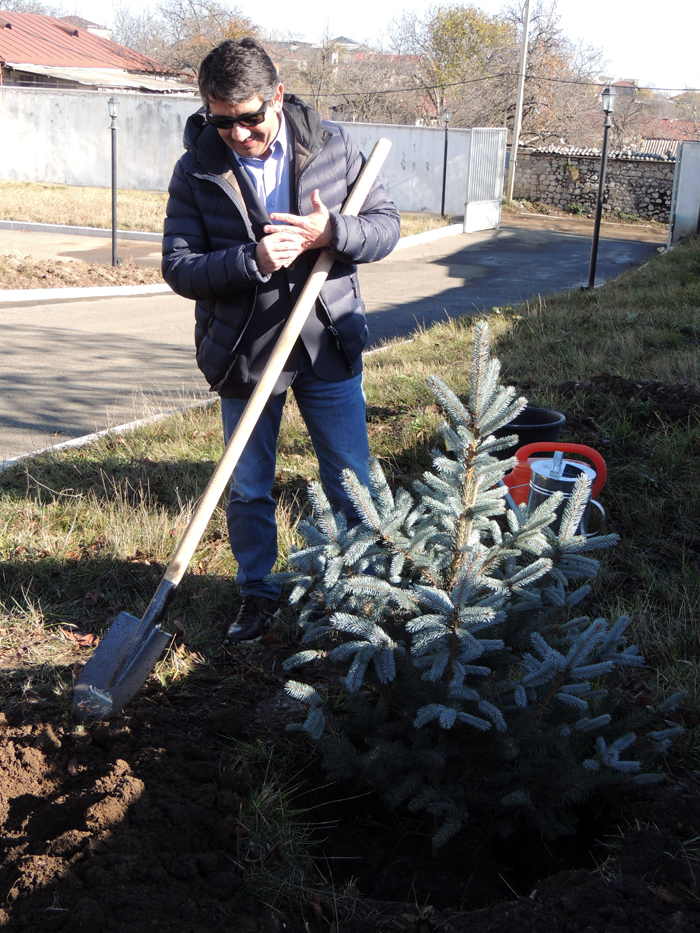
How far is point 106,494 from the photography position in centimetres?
429

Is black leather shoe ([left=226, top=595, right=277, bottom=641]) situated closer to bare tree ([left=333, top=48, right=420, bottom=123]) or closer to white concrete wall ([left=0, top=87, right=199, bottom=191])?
white concrete wall ([left=0, top=87, right=199, bottom=191])

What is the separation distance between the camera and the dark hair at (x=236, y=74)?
8.09 feet

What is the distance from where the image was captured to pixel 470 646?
6.11 ft

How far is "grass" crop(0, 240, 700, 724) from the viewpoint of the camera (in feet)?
9.96

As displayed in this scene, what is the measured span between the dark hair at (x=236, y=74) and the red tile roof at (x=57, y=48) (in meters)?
37.7

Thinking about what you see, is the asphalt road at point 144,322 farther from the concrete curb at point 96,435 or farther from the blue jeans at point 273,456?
the blue jeans at point 273,456

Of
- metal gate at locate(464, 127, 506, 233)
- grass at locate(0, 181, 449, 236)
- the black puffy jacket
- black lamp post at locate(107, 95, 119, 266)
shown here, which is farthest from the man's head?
metal gate at locate(464, 127, 506, 233)

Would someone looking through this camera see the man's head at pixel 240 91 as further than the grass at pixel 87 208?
No

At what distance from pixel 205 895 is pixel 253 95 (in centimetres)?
226

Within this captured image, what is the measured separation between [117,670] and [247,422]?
0.91 meters

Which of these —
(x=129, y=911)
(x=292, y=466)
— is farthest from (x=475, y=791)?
(x=292, y=466)

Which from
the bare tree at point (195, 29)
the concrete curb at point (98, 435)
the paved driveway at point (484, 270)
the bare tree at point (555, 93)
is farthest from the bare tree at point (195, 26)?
the concrete curb at point (98, 435)

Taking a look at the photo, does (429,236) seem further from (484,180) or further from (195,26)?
(195,26)

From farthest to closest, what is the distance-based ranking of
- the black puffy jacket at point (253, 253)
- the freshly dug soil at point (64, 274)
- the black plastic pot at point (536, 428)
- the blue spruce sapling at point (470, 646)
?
1. the freshly dug soil at point (64, 274)
2. the black plastic pot at point (536, 428)
3. the black puffy jacket at point (253, 253)
4. the blue spruce sapling at point (470, 646)
